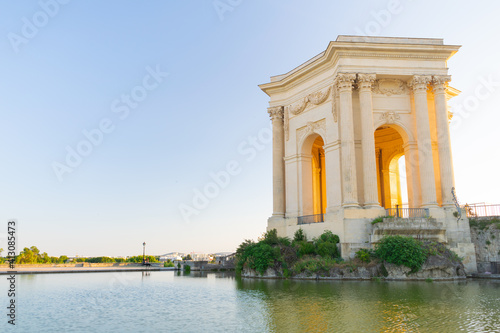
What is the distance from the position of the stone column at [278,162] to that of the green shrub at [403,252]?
11296mm

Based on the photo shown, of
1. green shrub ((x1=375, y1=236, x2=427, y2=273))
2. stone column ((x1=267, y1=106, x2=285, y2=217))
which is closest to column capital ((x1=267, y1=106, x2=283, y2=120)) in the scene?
stone column ((x1=267, y1=106, x2=285, y2=217))

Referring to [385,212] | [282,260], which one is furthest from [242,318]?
[385,212]

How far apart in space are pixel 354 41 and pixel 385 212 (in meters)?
11.3

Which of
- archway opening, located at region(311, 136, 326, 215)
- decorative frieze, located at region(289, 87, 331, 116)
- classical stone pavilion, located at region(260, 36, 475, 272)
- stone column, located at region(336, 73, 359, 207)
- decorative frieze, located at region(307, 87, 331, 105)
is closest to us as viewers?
classical stone pavilion, located at region(260, 36, 475, 272)

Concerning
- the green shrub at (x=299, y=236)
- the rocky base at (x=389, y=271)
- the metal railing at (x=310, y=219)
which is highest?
the metal railing at (x=310, y=219)

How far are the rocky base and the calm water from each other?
386 centimetres

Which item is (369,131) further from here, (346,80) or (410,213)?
(410,213)

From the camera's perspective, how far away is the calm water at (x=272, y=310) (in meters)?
9.71

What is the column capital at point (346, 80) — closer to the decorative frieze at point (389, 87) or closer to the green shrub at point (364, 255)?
the decorative frieze at point (389, 87)

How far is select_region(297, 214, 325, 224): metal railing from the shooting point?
28.5m

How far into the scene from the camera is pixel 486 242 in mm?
24984

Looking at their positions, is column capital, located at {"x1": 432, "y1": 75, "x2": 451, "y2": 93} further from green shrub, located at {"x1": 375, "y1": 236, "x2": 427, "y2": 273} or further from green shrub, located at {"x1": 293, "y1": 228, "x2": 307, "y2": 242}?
green shrub, located at {"x1": 293, "y1": 228, "x2": 307, "y2": 242}

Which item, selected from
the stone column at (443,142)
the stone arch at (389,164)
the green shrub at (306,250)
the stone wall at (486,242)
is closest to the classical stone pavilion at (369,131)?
the stone column at (443,142)

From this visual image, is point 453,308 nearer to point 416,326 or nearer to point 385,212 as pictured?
point 416,326
